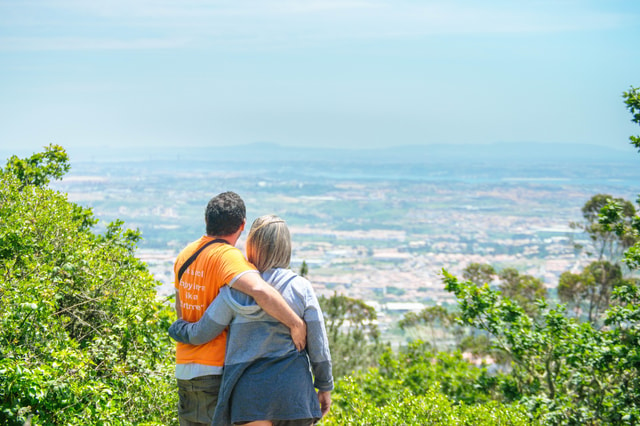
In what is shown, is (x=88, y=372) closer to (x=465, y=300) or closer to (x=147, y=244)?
(x=465, y=300)

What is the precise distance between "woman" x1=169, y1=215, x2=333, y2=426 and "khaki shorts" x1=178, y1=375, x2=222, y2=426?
144 millimetres

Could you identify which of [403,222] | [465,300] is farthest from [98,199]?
[465,300]

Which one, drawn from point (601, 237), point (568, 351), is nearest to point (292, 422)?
point (568, 351)

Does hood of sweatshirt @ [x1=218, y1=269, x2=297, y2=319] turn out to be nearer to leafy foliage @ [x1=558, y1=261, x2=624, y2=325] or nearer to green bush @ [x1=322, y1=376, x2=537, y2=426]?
green bush @ [x1=322, y1=376, x2=537, y2=426]

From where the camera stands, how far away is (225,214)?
3.16 metres

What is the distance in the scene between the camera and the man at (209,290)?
9.88ft

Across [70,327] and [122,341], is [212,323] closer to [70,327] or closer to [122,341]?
[122,341]

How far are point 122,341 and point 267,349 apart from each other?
211cm

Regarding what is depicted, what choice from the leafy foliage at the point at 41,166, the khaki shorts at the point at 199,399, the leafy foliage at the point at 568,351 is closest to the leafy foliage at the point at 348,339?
the leafy foliage at the point at 568,351

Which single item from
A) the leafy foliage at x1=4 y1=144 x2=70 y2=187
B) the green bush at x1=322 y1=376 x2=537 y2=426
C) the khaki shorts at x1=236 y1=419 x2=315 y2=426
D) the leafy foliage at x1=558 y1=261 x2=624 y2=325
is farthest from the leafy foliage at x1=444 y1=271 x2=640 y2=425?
the leafy foliage at x1=558 y1=261 x2=624 y2=325

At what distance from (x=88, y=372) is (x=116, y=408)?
0.34 metres

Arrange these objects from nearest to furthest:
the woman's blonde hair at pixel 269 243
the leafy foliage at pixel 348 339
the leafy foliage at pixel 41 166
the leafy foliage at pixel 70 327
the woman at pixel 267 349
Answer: the woman at pixel 267 349, the woman's blonde hair at pixel 269 243, the leafy foliage at pixel 70 327, the leafy foliage at pixel 41 166, the leafy foliage at pixel 348 339

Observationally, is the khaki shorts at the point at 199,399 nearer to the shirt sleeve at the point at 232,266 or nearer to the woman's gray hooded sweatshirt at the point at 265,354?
the woman's gray hooded sweatshirt at the point at 265,354

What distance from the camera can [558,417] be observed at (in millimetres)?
6051
